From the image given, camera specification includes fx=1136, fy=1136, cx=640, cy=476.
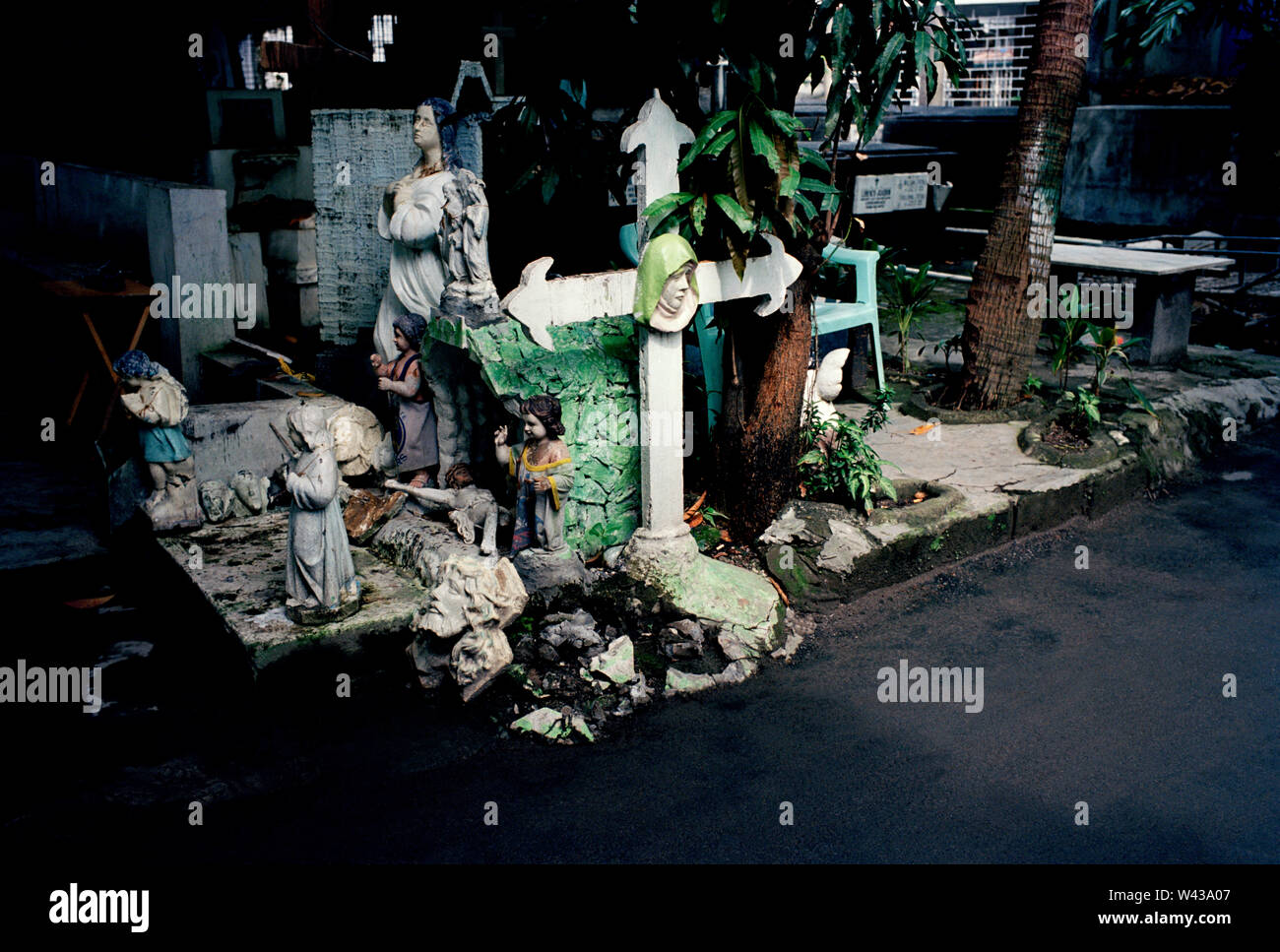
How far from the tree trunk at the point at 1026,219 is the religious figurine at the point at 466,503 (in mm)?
3693

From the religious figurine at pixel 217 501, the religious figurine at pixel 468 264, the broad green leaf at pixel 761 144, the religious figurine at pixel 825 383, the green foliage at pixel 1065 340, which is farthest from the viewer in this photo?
the green foliage at pixel 1065 340

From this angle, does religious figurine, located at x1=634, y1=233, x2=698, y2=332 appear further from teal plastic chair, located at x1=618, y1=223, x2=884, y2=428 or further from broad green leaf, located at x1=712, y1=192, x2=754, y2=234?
teal plastic chair, located at x1=618, y1=223, x2=884, y2=428

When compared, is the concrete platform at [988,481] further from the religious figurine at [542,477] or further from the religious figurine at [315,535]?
the religious figurine at [315,535]

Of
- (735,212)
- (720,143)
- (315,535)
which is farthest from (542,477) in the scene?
(720,143)

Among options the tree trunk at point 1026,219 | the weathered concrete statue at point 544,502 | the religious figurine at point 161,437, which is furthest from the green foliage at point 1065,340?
the religious figurine at point 161,437

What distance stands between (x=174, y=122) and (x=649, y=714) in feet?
30.4

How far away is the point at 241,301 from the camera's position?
31.0 ft

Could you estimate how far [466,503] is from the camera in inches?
241

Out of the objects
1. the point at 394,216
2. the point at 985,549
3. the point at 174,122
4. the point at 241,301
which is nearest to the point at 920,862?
the point at 985,549

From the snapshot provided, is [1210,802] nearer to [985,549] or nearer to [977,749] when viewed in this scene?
[977,749]

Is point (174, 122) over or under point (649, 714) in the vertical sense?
over

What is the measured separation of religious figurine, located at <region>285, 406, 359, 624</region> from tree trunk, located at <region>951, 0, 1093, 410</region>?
4.66 meters

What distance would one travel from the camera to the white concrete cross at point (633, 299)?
17.3 ft

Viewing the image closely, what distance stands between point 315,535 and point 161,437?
1.70 m
